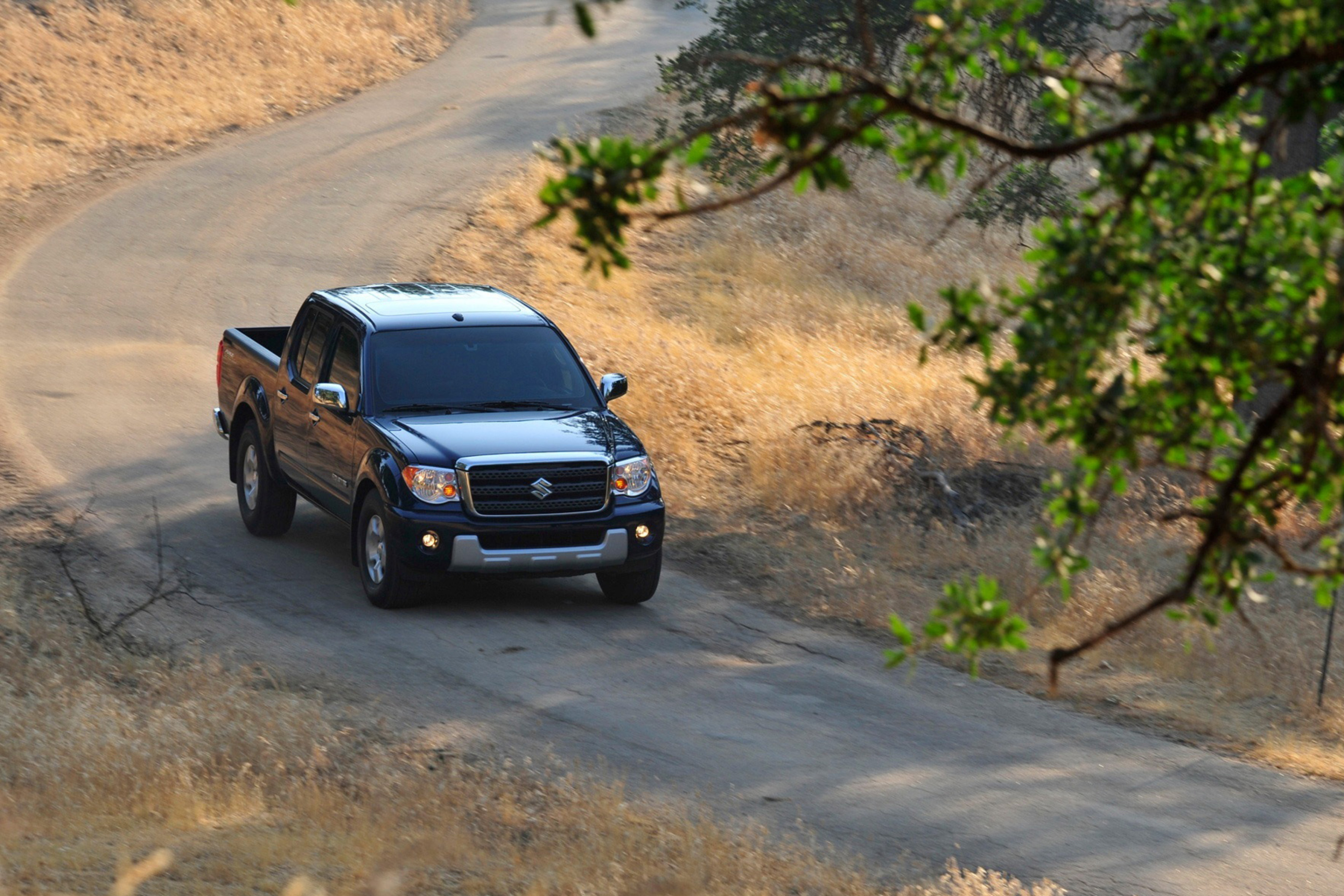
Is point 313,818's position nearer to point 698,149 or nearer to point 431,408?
point 698,149

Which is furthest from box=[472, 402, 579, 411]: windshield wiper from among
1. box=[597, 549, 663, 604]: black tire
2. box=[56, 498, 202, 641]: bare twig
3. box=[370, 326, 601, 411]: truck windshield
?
box=[56, 498, 202, 641]: bare twig

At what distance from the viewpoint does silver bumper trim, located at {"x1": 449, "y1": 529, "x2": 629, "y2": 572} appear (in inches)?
409

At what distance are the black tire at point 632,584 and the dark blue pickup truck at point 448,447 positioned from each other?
0.02 m

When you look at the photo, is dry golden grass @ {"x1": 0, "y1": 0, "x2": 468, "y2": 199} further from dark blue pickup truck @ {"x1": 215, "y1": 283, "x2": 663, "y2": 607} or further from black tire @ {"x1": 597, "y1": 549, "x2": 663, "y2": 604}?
black tire @ {"x1": 597, "y1": 549, "x2": 663, "y2": 604}

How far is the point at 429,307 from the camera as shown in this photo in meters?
12.0

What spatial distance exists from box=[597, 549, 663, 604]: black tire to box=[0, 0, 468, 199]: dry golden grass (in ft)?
62.5

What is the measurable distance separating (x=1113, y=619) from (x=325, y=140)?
2406 cm

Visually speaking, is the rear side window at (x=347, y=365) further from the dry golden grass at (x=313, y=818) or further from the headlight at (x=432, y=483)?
the dry golden grass at (x=313, y=818)

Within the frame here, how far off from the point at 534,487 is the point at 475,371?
4.78 feet

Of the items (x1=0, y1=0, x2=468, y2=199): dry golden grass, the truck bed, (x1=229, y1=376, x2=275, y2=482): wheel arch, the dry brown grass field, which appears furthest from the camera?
(x1=0, y1=0, x2=468, y2=199): dry golden grass

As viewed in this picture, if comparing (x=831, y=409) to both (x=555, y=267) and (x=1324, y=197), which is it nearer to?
(x=555, y=267)

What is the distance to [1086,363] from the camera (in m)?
4.12

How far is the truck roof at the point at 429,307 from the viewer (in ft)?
38.5

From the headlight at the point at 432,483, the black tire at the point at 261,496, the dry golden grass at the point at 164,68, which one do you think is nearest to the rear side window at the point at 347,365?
the headlight at the point at 432,483
